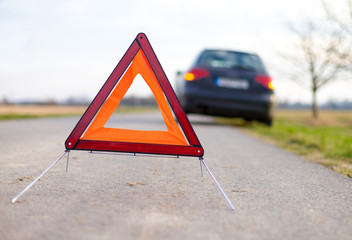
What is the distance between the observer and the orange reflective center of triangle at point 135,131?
3.42 m

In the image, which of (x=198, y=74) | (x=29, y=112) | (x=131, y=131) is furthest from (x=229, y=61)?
(x=29, y=112)

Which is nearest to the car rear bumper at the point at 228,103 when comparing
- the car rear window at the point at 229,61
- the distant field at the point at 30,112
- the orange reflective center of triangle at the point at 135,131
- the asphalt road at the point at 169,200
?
the car rear window at the point at 229,61

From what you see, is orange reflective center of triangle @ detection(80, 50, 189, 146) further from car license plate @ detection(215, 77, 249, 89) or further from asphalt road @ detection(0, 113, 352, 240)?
car license plate @ detection(215, 77, 249, 89)

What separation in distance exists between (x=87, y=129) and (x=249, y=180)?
1638 mm

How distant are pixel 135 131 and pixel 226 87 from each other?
6657 millimetres

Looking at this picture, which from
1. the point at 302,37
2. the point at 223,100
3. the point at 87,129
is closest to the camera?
the point at 87,129

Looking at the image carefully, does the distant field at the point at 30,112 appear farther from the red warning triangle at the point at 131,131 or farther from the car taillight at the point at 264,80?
the red warning triangle at the point at 131,131

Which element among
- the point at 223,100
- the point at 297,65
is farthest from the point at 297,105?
the point at 223,100

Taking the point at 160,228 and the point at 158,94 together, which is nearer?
the point at 160,228

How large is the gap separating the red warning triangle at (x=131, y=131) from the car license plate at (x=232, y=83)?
6460 mm

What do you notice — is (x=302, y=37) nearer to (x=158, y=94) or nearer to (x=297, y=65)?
(x=297, y=65)

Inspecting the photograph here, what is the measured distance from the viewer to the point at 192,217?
2.62 metres

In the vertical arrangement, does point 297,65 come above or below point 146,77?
below

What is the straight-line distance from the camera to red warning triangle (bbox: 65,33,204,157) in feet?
10.9
